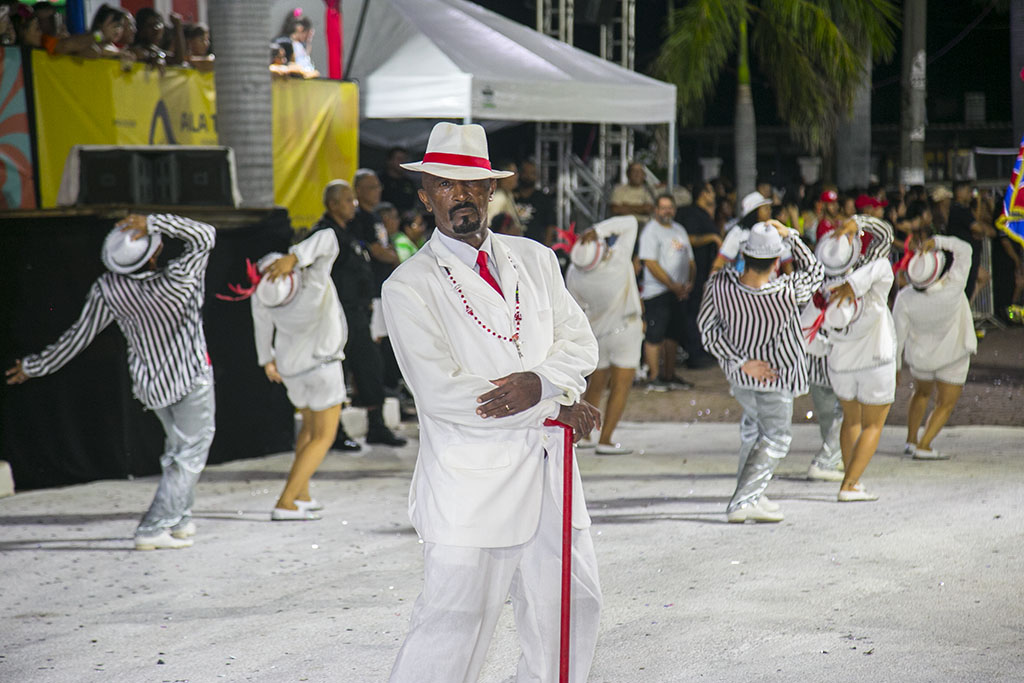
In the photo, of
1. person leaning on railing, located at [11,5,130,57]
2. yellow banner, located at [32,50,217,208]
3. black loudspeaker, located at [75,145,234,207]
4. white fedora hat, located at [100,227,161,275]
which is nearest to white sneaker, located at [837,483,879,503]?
white fedora hat, located at [100,227,161,275]

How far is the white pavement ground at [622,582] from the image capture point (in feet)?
16.4

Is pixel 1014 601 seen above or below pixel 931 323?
below

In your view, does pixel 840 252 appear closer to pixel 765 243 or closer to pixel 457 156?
pixel 765 243

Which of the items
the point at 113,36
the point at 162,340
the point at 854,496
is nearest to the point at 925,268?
the point at 854,496

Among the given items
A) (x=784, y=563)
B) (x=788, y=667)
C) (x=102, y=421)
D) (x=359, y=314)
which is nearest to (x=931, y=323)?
(x=784, y=563)

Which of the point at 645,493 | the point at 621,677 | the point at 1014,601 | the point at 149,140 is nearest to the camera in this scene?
the point at 621,677

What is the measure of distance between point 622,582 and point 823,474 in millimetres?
2869

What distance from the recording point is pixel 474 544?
11.9ft

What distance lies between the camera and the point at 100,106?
11.8 m

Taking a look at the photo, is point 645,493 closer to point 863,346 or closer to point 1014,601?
point 863,346

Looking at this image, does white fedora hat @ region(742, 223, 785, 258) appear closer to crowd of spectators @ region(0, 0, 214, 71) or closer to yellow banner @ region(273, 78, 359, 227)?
crowd of spectators @ region(0, 0, 214, 71)

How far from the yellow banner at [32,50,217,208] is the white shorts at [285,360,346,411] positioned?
15.9ft

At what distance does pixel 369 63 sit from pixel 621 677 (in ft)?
38.0

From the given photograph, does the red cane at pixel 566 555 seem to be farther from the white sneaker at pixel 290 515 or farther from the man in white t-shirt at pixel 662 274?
the man in white t-shirt at pixel 662 274
